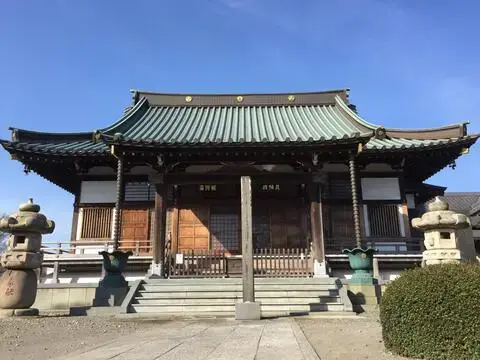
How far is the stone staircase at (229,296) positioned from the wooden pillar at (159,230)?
882mm

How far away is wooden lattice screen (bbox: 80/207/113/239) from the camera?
16.8m

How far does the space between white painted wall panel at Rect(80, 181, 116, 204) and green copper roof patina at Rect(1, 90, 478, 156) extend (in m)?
1.71

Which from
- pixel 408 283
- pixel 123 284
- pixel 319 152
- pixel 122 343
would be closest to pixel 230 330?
pixel 122 343

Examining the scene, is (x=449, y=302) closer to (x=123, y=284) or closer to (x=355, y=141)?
(x=355, y=141)

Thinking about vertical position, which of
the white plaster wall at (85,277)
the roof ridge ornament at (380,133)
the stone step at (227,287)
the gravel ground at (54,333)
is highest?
the roof ridge ornament at (380,133)

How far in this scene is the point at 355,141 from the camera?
1370cm

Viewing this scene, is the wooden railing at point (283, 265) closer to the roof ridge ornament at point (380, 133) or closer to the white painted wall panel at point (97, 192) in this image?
the roof ridge ornament at point (380, 133)

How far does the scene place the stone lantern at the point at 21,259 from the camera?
10742 mm

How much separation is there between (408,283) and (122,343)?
15.7ft

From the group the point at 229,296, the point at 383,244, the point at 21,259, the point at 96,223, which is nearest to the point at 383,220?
the point at 383,244

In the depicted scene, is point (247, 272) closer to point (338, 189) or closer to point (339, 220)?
point (339, 220)

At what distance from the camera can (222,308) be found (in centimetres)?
1145

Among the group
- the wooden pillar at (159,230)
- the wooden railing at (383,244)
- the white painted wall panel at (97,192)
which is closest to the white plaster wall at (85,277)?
the wooden pillar at (159,230)

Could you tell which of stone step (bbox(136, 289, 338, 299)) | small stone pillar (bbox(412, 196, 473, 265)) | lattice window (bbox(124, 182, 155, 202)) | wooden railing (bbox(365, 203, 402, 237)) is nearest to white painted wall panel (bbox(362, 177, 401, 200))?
wooden railing (bbox(365, 203, 402, 237))
